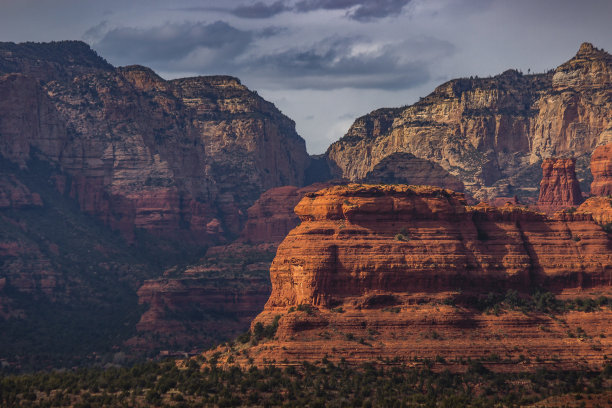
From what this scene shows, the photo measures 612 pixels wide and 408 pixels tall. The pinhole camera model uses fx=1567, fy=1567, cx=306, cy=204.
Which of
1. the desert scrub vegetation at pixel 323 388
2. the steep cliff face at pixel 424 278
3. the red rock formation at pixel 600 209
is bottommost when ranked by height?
the desert scrub vegetation at pixel 323 388

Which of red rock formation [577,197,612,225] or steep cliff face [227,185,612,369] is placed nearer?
steep cliff face [227,185,612,369]

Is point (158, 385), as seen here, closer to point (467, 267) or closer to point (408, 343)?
point (408, 343)

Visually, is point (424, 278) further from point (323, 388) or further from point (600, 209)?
point (600, 209)

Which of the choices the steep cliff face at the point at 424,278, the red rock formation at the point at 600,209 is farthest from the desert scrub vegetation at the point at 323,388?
the red rock formation at the point at 600,209

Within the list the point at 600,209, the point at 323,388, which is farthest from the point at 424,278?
the point at 600,209

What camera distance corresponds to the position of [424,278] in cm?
13762

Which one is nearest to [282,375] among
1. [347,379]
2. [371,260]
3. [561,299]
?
[347,379]

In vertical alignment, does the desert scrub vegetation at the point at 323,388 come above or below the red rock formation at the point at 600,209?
below

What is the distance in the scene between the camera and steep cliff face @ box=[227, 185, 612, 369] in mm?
132500

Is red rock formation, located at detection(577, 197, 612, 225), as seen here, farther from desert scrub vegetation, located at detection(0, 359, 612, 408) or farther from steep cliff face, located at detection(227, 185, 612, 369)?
desert scrub vegetation, located at detection(0, 359, 612, 408)

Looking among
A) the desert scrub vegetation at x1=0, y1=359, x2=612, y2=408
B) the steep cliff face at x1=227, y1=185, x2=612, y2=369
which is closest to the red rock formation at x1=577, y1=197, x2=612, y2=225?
the steep cliff face at x1=227, y1=185, x2=612, y2=369

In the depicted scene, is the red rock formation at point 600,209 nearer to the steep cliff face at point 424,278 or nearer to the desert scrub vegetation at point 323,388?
the steep cliff face at point 424,278

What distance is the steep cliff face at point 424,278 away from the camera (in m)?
132

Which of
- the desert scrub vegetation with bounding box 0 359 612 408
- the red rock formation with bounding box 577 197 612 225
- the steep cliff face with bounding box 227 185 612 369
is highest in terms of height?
the red rock formation with bounding box 577 197 612 225
